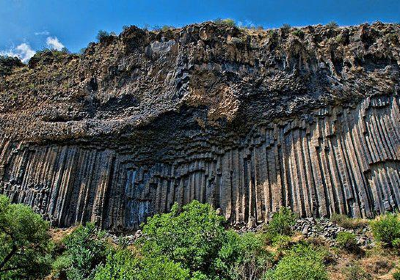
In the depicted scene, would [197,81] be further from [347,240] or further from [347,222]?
[347,240]

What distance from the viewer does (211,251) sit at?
13789 millimetres

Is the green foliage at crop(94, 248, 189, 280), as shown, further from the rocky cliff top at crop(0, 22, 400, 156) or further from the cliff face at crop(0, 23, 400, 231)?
the rocky cliff top at crop(0, 22, 400, 156)

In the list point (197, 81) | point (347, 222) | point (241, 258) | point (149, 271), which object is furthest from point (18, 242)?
point (347, 222)

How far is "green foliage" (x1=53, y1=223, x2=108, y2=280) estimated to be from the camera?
16.6 metres

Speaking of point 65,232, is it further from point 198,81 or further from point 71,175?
point 198,81

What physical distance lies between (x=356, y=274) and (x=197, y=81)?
11552 mm

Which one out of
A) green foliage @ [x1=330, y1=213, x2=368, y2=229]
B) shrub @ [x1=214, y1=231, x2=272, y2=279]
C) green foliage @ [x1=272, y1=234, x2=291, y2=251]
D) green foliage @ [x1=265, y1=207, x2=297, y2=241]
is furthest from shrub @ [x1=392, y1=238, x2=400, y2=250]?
shrub @ [x1=214, y1=231, x2=272, y2=279]

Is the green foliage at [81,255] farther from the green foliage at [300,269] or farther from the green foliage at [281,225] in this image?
the green foliage at [300,269]

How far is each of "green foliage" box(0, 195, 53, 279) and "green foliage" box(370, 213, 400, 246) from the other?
11.8m

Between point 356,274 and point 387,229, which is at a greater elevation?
point 387,229

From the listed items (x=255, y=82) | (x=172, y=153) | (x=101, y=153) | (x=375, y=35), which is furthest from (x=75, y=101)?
(x=375, y=35)

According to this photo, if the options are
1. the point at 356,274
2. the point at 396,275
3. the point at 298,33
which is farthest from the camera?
the point at 298,33

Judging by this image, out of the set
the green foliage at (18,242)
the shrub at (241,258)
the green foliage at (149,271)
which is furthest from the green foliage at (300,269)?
the green foliage at (18,242)

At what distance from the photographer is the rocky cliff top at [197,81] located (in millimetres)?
19281
